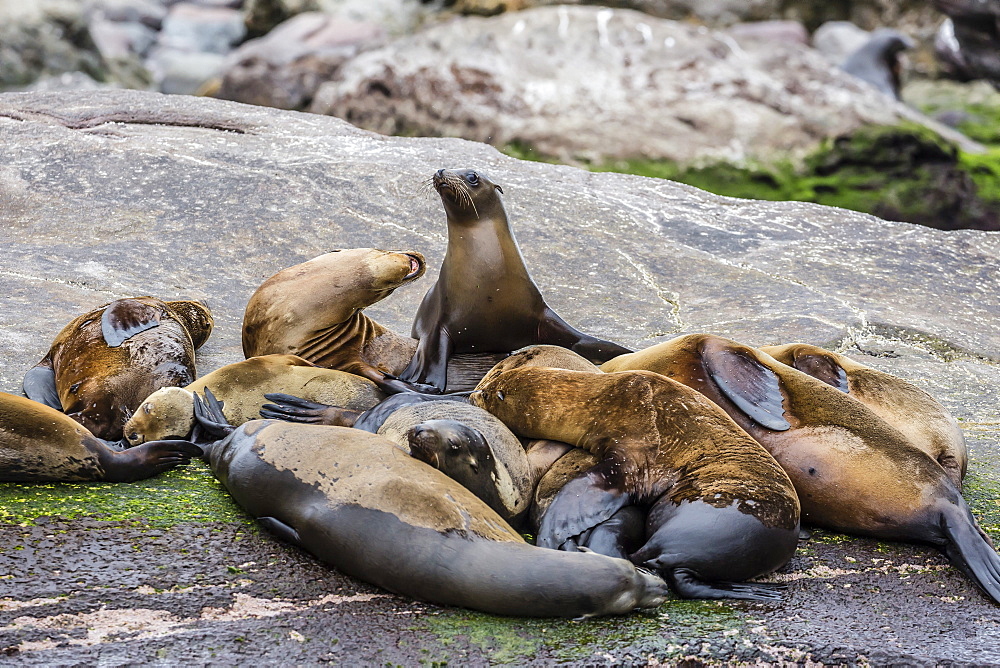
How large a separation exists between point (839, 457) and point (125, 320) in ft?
10.4

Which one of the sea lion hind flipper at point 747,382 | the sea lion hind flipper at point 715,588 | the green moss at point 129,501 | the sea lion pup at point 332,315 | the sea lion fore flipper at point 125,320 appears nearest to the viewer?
the sea lion hind flipper at point 715,588

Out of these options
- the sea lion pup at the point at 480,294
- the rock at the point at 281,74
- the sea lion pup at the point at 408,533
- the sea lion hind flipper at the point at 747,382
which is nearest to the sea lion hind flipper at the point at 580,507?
the sea lion pup at the point at 408,533

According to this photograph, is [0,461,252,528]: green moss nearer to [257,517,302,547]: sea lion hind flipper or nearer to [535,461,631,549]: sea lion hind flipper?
[257,517,302,547]: sea lion hind flipper

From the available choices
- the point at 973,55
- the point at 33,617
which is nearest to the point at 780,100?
the point at 973,55

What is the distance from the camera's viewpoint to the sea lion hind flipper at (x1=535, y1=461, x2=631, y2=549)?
3242 millimetres

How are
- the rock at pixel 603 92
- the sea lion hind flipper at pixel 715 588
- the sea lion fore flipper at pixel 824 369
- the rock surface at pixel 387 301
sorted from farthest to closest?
1. the rock at pixel 603 92
2. the sea lion fore flipper at pixel 824 369
3. the sea lion hind flipper at pixel 715 588
4. the rock surface at pixel 387 301

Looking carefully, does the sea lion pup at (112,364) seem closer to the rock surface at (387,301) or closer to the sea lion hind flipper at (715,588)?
the rock surface at (387,301)

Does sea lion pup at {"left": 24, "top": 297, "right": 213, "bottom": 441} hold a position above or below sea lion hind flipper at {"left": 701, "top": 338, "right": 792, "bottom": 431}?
below

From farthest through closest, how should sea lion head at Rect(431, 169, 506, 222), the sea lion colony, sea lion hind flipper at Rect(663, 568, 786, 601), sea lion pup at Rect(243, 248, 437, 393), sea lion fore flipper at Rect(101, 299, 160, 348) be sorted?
sea lion head at Rect(431, 169, 506, 222)
sea lion pup at Rect(243, 248, 437, 393)
sea lion fore flipper at Rect(101, 299, 160, 348)
sea lion hind flipper at Rect(663, 568, 786, 601)
the sea lion colony

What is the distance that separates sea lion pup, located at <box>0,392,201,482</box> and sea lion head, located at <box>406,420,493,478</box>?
101 cm

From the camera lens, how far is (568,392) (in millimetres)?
3768

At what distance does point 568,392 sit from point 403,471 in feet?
2.78

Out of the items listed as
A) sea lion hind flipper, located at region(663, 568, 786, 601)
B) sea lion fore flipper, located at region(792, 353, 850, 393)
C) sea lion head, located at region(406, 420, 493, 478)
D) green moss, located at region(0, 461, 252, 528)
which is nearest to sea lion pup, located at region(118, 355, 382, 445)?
green moss, located at region(0, 461, 252, 528)

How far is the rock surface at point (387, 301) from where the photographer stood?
272 cm
